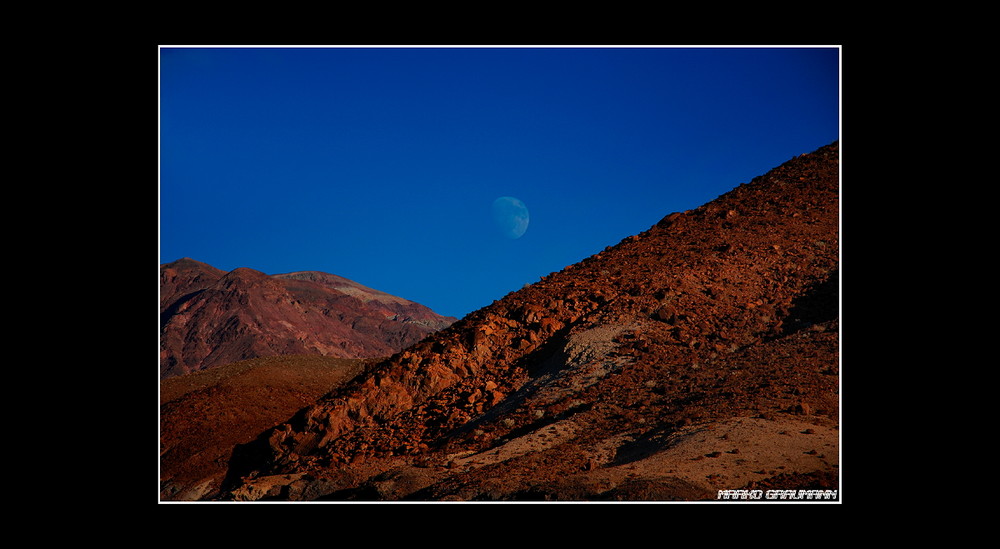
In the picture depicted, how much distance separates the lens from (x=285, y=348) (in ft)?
240

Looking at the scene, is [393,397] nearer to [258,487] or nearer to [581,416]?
[258,487]

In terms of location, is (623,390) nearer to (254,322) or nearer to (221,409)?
(221,409)

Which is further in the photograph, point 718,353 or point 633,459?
point 718,353

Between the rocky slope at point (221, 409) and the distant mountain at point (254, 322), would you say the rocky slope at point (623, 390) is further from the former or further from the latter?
the distant mountain at point (254, 322)

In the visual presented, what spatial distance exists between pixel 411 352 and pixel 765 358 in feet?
24.0

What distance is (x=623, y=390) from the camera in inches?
473

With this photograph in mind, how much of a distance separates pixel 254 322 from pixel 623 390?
68786mm

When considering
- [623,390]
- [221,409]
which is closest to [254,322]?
[221,409]

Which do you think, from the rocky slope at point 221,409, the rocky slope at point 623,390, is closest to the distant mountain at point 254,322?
the rocky slope at point 221,409

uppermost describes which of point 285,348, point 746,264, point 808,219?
point 808,219

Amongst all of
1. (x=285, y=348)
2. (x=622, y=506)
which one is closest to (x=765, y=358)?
(x=622, y=506)

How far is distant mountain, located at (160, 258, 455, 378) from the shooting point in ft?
234

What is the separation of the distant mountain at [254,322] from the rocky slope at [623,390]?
53667 millimetres
